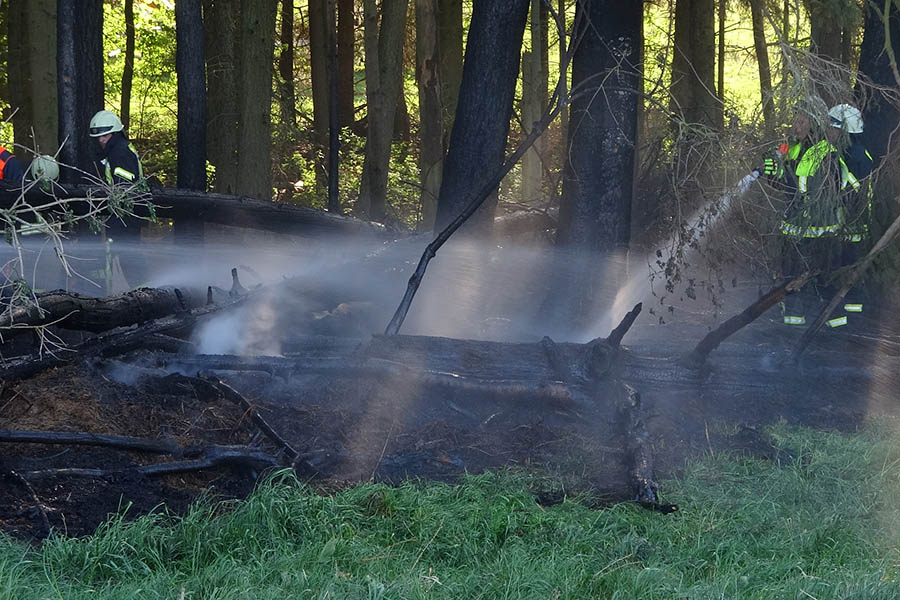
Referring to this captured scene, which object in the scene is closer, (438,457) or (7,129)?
(438,457)

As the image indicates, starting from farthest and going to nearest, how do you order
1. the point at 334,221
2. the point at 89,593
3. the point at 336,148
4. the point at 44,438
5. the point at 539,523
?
1. the point at 336,148
2. the point at 334,221
3. the point at 44,438
4. the point at 539,523
5. the point at 89,593

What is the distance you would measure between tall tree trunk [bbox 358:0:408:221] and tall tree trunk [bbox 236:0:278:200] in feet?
5.04

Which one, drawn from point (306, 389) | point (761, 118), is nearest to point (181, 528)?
point (306, 389)

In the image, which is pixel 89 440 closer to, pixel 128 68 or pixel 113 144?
pixel 113 144

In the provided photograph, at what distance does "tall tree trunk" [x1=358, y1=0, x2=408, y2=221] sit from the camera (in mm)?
13766

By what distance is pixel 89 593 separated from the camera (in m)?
3.76

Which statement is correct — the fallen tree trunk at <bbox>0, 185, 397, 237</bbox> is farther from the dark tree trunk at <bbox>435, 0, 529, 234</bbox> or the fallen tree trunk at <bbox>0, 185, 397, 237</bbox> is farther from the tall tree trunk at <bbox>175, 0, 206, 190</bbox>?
the tall tree trunk at <bbox>175, 0, 206, 190</bbox>

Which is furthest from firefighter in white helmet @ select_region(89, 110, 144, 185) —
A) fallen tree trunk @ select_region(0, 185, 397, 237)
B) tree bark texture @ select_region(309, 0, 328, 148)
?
tree bark texture @ select_region(309, 0, 328, 148)

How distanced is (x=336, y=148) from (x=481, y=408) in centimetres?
838

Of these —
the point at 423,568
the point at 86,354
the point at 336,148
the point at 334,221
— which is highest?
the point at 336,148

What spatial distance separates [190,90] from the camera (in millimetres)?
12039

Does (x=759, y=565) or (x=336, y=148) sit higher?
(x=336, y=148)

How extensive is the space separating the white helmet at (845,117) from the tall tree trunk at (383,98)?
7078 mm

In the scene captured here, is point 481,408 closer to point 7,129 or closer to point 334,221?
point 334,221
